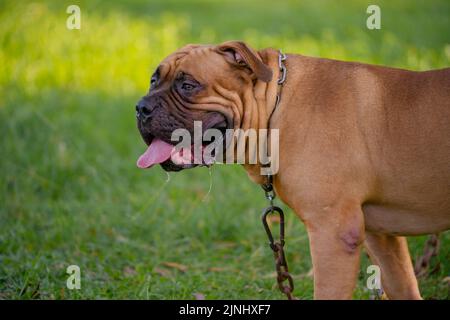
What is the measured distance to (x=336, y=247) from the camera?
12.6 feet

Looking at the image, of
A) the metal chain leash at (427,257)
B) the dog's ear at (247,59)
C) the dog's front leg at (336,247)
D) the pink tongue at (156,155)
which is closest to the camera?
the dog's front leg at (336,247)

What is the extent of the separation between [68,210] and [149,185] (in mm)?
995

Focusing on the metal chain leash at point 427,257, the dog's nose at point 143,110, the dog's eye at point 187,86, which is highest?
the dog's eye at point 187,86

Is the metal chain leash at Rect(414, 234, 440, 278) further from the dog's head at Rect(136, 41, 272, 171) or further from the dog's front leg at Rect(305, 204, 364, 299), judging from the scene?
the dog's head at Rect(136, 41, 272, 171)

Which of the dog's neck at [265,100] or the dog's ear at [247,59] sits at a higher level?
the dog's ear at [247,59]

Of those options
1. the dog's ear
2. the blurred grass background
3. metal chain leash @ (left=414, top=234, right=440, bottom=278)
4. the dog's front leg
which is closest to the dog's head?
the dog's ear

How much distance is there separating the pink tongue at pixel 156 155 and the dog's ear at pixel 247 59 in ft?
2.08

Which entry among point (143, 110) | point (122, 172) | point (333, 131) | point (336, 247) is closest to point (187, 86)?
point (143, 110)

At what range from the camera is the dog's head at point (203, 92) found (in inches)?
160

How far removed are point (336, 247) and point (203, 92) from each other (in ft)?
3.79

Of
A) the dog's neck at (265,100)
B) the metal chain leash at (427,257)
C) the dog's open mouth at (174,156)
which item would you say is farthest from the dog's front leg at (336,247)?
the metal chain leash at (427,257)

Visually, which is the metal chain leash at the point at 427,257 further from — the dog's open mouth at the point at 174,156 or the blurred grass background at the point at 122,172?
the dog's open mouth at the point at 174,156
